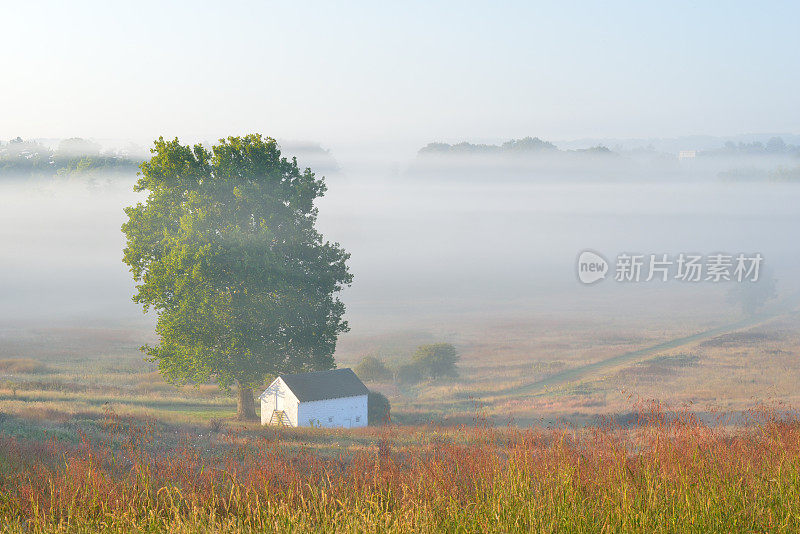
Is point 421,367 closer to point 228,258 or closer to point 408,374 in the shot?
point 408,374

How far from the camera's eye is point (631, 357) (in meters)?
77.4

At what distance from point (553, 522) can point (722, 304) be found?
119102 mm

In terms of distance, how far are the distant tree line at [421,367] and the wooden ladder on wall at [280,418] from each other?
26.6 meters

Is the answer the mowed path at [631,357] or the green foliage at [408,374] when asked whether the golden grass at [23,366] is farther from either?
the mowed path at [631,357]

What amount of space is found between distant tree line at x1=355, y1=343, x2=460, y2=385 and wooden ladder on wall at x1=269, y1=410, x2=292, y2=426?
26552 mm

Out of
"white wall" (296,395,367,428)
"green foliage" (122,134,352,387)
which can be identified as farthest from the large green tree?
"white wall" (296,395,367,428)

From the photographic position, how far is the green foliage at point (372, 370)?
68.8m

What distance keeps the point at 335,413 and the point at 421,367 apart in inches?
1131

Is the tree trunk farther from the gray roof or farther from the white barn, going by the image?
the gray roof

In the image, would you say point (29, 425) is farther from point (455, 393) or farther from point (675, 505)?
point (455, 393)

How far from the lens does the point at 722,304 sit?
11569 centimetres

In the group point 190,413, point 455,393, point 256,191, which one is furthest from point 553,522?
point 455,393

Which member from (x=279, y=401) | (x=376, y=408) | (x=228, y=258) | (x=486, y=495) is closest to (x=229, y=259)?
(x=228, y=258)

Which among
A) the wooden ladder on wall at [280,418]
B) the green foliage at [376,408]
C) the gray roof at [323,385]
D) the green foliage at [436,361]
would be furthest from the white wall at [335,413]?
the green foliage at [436,361]
